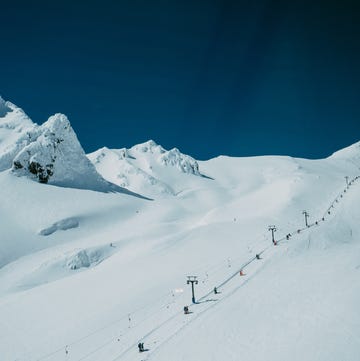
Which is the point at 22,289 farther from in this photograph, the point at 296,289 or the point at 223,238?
the point at 296,289

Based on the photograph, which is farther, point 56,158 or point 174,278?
point 56,158

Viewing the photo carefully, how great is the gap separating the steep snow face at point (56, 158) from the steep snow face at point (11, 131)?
3102 mm

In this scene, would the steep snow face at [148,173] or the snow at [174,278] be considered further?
the steep snow face at [148,173]

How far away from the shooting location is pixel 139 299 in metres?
34.8

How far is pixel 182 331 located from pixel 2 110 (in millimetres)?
149518

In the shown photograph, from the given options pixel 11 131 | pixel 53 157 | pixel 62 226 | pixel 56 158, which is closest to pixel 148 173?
pixel 11 131

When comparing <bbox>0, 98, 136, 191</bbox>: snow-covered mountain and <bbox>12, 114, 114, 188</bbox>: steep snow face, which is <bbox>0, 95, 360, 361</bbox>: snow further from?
<bbox>0, 98, 136, 191</bbox>: snow-covered mountain

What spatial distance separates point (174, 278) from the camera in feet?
128

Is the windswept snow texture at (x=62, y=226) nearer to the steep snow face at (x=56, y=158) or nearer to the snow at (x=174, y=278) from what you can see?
the snow at (x=174, y=278)

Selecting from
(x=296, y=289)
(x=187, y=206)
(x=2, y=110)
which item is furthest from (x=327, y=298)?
(x=2, y=110)

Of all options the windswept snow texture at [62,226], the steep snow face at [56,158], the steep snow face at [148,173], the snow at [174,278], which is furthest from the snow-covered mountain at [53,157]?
the steep snow face at [148,173]

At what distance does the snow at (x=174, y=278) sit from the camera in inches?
842

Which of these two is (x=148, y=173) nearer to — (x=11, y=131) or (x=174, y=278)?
(x=11, y=131)

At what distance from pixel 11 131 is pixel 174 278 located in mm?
117282
